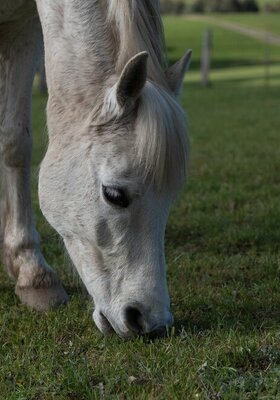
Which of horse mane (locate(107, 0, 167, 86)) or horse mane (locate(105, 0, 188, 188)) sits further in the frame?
horse mane (locate(107, 0, 167, 86))

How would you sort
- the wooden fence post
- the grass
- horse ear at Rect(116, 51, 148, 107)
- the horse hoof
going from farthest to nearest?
the grass < the wooden fence post < the horse hoof < horse ear at Rect(116, 51, 148, 107)

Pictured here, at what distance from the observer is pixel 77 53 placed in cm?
341

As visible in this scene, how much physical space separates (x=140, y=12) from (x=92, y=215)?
868 millimetres

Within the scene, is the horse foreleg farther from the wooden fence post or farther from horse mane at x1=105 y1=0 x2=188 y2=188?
the wooden fence post

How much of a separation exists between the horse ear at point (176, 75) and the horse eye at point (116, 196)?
530mm

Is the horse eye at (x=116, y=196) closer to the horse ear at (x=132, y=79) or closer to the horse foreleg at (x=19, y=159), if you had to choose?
the horse ear at (x=132, y=79)

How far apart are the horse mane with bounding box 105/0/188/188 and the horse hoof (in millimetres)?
1191

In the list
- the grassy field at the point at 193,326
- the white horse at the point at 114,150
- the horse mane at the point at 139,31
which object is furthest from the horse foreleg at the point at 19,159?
the horse mane at the point at 139,31

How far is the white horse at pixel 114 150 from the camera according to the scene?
312cm

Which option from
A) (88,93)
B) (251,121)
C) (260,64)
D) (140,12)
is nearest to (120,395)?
(88,93)

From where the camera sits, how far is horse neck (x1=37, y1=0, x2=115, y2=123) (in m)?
3.34

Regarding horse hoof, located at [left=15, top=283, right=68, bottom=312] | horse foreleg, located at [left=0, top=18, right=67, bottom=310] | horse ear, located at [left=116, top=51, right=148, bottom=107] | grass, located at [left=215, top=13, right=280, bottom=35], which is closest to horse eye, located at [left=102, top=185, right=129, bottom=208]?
horse ear, located at [left=116, top=51, right=148, bottom=107]

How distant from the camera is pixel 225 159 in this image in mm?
9102

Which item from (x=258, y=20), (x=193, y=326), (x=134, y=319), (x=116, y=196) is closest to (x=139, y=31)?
(x=116, y=196)
